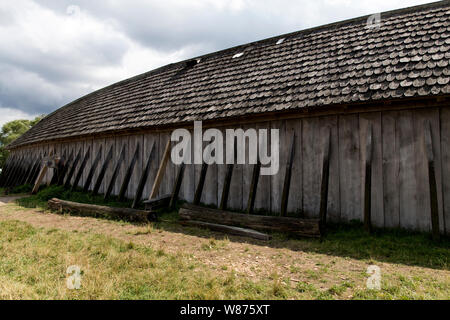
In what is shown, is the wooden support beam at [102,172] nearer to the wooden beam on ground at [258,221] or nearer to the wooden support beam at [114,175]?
the wooden support beam at [114,175]

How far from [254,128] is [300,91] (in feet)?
4.86

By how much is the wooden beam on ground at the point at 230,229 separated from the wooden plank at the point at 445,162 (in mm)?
3284

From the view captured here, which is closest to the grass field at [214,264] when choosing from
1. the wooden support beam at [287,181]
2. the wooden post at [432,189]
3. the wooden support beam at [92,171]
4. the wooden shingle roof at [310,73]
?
the wooden post at [432,189]

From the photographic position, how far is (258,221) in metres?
5.75

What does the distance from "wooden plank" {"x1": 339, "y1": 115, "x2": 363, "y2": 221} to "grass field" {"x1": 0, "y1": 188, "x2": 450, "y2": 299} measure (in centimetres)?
39

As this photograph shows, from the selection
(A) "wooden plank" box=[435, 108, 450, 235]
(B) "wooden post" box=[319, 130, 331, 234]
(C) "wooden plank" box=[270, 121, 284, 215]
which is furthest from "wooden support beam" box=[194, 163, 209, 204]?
(A) "wooden plank" box=[435, 108, 450, 235]

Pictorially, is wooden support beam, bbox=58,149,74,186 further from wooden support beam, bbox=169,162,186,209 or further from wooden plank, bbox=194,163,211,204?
wooden plank, bbox=194,163,211,204

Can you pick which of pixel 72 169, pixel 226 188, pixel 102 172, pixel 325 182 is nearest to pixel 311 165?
pixel 325 182

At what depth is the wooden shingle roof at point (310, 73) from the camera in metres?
5.46

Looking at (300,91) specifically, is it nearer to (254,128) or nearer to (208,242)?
(254,128)

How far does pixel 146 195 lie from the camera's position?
9.26 m

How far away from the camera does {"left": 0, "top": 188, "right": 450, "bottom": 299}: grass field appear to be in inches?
120
